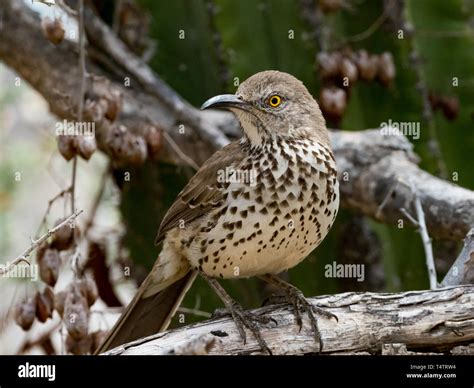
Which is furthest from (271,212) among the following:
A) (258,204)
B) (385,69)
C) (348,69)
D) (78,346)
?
(385,69)

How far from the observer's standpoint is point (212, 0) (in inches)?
168

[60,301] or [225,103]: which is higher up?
[225,103]

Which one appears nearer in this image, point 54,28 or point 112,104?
point 54,28

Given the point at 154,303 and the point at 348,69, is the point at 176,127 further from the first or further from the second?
the point at 154,303

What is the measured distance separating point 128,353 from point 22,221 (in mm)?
2713

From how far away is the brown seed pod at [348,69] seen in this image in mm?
4156

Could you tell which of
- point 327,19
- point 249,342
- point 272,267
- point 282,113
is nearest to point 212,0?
point 327,19

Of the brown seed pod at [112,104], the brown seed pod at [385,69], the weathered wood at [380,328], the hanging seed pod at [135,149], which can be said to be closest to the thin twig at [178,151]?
the hanging seed pod at [135,149]

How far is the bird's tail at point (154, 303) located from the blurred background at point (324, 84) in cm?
66

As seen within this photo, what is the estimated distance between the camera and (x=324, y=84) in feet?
14.0

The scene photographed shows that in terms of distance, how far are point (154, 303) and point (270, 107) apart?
0.91 m

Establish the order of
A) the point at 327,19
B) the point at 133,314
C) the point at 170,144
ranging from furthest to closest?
the point at 327,19 → the point at 170,144 → the point at 133,314

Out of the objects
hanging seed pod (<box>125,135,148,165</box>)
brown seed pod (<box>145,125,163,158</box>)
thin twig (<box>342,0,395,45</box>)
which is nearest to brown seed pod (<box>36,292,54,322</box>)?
hanging seed pod (<box>125,135,148,165</box>)

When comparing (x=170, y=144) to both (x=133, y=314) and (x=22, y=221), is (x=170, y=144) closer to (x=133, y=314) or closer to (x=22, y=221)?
(x=133, y=314)
